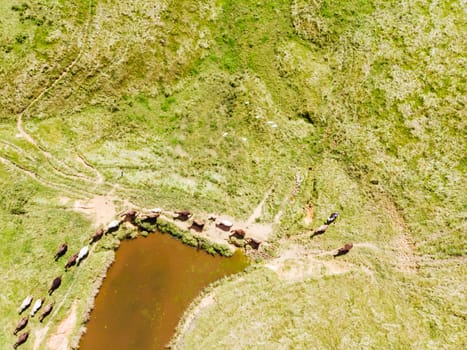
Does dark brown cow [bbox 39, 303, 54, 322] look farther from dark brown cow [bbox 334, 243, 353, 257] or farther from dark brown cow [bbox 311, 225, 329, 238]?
dark brown cow [bbox 334, 243, 353, 257]

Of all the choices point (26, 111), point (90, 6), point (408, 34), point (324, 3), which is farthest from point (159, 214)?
point (408, 34)

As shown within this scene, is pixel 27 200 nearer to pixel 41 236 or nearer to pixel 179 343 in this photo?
pixel 41 236

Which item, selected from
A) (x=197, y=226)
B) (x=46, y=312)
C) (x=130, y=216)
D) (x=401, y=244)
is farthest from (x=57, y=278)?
(x=401, y=244)

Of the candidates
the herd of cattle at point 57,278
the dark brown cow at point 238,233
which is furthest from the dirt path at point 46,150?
the dark brown cow at point 238,233

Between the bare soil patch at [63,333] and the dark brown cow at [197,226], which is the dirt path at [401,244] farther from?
the bare soil patch at [63,333]

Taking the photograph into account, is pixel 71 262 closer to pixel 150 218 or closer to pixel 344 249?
pixel 150 218

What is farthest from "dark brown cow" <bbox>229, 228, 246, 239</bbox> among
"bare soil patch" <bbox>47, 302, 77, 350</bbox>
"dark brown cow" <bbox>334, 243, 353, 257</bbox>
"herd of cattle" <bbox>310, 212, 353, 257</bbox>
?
"bare soil patch" <bbox>47, 302, 77, 350</bbox>
